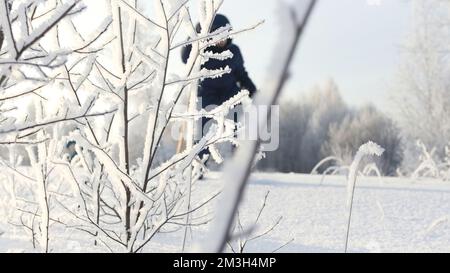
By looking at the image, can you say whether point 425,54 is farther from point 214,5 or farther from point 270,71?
point 270,71

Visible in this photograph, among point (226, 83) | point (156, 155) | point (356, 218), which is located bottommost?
point (356, 218)

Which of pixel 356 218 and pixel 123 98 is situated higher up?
pixel 123 98

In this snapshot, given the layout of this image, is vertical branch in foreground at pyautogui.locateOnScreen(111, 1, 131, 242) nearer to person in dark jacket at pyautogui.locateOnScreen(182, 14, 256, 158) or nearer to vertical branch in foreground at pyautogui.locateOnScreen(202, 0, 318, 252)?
vertical branch in foreground at pyautogui.locateOnScreen(202, 0, 318, 252)

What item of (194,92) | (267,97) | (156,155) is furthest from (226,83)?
(267,97)

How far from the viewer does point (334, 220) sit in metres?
3.72

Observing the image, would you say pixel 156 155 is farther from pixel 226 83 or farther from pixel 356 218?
pixel 226 83

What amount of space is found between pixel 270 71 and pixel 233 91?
5.81m

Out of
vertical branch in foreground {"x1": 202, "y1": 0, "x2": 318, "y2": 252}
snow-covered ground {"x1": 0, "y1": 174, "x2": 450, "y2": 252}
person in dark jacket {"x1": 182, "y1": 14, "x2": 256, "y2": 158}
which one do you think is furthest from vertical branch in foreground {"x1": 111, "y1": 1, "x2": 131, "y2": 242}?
person in dark jacket {"x1": 182, "y1": 14, "x2": 256, "y2": 158}

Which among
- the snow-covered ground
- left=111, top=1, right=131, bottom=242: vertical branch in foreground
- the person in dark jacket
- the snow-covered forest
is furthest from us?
the person in dark jacket

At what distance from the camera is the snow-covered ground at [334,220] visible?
2906mm

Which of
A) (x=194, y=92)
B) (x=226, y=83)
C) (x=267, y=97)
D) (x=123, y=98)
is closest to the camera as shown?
(x=267, y=97)

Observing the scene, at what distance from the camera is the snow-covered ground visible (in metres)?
2.91

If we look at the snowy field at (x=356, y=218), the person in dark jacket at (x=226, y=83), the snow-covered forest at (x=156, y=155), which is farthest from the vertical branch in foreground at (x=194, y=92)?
the person in dark jacket at (x=226, y=83)
